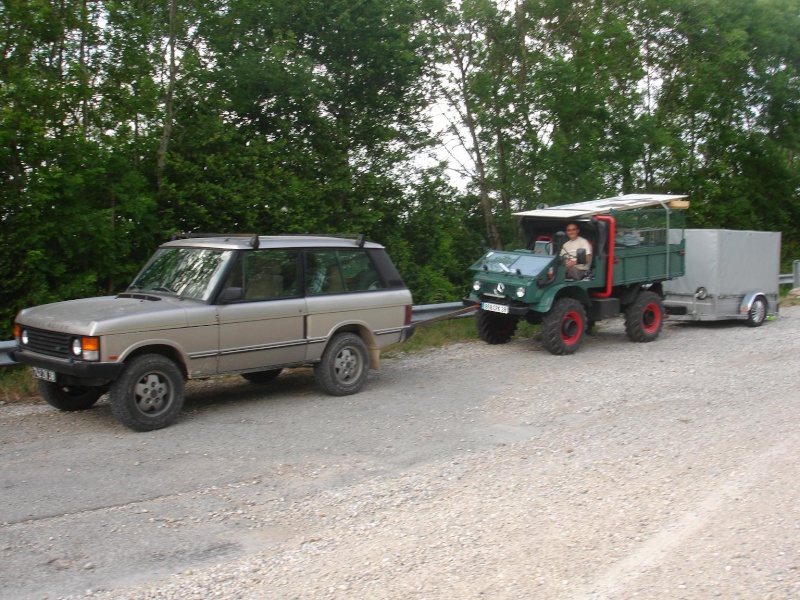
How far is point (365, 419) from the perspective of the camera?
9055 millimetres

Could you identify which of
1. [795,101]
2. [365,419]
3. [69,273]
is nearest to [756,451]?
[365,419]

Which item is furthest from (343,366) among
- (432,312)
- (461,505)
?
(432,312)

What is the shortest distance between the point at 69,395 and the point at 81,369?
1322mm

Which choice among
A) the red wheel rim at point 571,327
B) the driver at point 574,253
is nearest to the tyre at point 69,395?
the red wheel rim at point 571,327

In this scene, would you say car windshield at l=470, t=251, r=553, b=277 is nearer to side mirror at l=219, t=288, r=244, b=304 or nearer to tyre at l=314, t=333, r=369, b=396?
tyre at l=314, t=333, r=369, b=396

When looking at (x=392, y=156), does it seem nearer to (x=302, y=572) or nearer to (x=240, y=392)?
(x=240, y=392)

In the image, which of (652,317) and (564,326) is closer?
(564,326)

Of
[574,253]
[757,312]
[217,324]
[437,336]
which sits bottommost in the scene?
[437,336]

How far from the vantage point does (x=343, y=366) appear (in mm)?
10234

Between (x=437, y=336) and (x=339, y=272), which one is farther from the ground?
(x=339, y=272)

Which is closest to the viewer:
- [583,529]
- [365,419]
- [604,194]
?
[583,529]

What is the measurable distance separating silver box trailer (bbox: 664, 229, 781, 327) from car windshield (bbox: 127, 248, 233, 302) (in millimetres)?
10129

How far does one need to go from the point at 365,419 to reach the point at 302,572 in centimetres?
395

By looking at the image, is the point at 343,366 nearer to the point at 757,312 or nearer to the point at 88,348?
the point at 88,348
